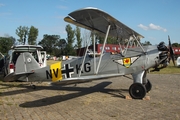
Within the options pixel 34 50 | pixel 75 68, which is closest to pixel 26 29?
pixel 34 50

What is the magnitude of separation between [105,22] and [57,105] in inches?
131

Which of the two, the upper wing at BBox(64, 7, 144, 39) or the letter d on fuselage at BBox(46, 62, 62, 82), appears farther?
the letter d on fuselage at BBox(46, 62, 62, 82)

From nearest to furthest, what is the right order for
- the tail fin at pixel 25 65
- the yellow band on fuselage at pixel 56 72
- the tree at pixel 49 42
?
the yellow band on fuselage at pixel 56 72 < the tail fin at pixel 25 65 < the tree at pixel 49 42

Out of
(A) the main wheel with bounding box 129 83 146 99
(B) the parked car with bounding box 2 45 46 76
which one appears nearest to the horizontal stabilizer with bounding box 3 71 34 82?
(B) the parked car with bounding box 2 45 46 76

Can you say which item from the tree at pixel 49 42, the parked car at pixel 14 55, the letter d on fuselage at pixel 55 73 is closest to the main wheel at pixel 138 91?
the letter d on fuselage at pixel 55 73

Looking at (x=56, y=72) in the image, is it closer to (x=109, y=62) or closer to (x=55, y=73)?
(x=55, y=73)

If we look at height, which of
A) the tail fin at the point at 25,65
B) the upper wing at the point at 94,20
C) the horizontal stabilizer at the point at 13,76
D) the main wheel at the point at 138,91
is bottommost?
the main wheel at the point at 138,91

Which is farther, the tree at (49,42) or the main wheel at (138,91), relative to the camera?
the tree at (49,42)

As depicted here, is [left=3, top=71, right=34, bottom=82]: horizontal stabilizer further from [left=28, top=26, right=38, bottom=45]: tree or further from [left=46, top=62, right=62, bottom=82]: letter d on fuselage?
[left=28, top=26, right=38, bottom=45]: tree

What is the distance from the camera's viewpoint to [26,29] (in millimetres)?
76000

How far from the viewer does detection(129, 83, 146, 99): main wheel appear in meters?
6.52

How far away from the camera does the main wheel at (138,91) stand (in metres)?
6.52

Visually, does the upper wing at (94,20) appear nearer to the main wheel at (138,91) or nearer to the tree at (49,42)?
the main wheel at (138,91)

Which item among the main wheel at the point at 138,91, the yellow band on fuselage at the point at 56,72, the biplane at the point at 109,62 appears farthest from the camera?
the yellow band on fuselage at the point at 56,72
